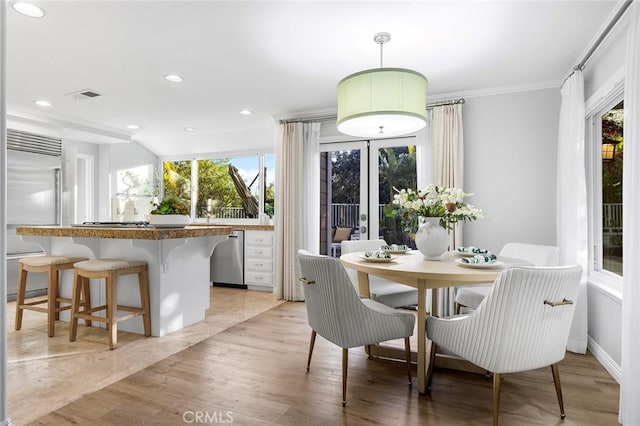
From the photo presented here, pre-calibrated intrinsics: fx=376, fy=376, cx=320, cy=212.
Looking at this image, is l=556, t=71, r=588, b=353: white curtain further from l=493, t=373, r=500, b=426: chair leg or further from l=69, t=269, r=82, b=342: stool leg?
l=69, t=269, r=82, b=342: stool leg

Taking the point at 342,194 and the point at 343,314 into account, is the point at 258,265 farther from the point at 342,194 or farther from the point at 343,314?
the point at 343,314

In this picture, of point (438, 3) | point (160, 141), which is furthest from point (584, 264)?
point (160, 141)

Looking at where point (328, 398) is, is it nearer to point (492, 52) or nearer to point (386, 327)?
point (386, 327)

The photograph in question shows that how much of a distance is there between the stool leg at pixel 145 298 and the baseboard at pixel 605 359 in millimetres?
3352

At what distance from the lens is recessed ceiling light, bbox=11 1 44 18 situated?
226 cm

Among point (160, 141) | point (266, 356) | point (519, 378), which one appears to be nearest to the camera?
point (519, 378)

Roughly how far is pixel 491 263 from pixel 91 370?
8.53ft

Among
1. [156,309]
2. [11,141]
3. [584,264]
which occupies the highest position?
[11,141]

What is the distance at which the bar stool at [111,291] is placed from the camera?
2.86 m

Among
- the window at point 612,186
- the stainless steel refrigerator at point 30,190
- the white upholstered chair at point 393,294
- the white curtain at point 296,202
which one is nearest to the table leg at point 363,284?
the white upholstered chair at point 393,294

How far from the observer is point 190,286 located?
3.53 metres

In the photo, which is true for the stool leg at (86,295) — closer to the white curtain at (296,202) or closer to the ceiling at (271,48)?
the ceiling at (271,48)

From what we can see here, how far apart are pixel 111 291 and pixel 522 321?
2762 millimetres

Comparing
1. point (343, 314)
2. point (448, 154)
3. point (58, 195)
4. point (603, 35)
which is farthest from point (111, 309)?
point (603, 35)
